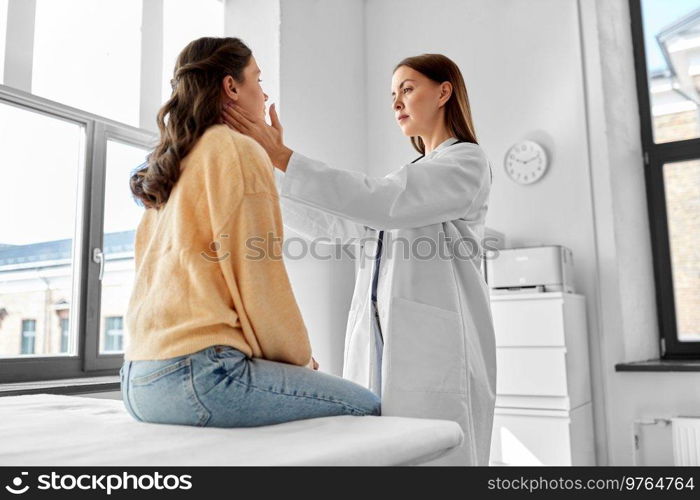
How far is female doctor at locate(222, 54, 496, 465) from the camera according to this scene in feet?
4.42

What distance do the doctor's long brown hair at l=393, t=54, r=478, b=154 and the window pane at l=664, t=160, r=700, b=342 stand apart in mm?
2285

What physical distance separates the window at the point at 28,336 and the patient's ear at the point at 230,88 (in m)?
1.65

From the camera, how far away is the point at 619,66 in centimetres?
351

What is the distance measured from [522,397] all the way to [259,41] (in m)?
2.25

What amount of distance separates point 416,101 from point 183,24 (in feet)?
6.53

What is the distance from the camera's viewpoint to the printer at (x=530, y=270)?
9.63 feet

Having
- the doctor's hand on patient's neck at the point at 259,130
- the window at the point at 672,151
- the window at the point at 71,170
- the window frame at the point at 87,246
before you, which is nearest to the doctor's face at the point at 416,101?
the doctor's hand on patient's neck at the point at 259,130

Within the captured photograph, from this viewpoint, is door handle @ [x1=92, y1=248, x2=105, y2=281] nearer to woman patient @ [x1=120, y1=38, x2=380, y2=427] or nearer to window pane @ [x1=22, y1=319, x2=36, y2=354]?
window pane @ [x1=22, y1=319, x2=36, y2=354]

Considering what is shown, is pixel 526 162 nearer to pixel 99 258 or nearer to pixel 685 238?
pixel 685 238

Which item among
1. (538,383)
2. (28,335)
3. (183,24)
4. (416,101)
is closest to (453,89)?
(416,101)

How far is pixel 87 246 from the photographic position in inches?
104

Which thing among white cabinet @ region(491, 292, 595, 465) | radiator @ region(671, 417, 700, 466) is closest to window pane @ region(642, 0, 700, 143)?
white cabinet @ region(491, 292, 595, 465)

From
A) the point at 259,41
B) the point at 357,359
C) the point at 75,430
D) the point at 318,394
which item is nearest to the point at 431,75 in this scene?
the point at 357,359
